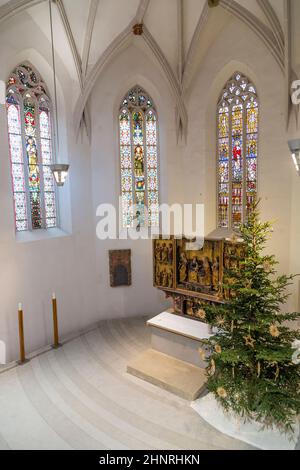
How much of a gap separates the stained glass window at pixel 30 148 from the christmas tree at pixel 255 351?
5684 millimetres

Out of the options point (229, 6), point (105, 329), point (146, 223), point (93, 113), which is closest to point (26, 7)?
point (93, 113)

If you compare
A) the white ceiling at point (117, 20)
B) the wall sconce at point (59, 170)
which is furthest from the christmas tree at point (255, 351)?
the white ceiling at point (117, 20)

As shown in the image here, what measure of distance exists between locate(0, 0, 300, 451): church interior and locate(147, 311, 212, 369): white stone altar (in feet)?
0.15

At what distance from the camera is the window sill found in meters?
8.47

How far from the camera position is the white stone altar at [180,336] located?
7160 millimetres

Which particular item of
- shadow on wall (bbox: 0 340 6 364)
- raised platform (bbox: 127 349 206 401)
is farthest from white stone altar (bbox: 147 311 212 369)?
shadow on wall (bbox: 0 340 6 364)

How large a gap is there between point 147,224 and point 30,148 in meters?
4.09

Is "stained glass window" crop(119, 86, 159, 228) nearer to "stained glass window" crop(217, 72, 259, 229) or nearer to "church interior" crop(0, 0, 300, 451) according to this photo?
"church interior" crop(0, 0, 300, 451)

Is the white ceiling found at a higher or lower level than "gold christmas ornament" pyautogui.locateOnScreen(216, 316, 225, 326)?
higher

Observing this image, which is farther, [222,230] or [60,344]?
[222,230]

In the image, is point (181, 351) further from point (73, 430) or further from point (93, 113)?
point (93, 113)

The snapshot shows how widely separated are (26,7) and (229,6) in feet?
15.3

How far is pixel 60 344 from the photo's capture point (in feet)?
28.8

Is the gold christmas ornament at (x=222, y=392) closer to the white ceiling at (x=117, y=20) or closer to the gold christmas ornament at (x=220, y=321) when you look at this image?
the gold christmas ornament at (x=220, y=321)
